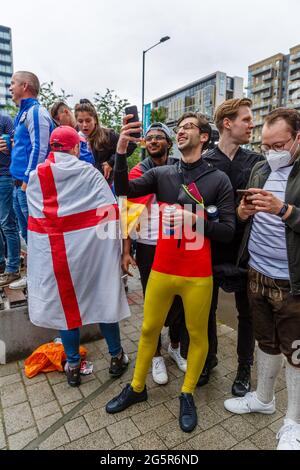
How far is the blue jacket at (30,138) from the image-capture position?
2922 mm

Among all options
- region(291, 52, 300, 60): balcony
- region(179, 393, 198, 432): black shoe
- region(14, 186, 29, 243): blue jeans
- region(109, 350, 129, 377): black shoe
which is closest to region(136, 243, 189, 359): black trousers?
region(109, 350, 129, 377): black shoe

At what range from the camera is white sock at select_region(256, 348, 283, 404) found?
2158 mm

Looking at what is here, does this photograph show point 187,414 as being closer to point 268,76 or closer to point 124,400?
point 124,400

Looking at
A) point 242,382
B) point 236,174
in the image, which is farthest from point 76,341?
point 236,174

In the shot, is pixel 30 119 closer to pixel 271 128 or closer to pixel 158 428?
pixel 271 128

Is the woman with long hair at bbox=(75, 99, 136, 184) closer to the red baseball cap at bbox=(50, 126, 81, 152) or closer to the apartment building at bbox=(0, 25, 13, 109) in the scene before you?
the red baseball cap at bbox=(50, 126, 81, 152)

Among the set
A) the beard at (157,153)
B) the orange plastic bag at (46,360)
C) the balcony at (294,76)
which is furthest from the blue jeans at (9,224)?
the balcony at (294,76)

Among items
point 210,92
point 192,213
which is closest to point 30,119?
point 192,213

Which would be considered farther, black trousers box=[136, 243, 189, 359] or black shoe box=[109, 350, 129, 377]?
black shoe box=[109, 350, 129, 377]

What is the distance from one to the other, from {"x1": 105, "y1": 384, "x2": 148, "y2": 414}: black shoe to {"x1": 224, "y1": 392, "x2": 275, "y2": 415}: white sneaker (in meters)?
0.67

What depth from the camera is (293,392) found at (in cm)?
202

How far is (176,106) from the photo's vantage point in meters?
93.8

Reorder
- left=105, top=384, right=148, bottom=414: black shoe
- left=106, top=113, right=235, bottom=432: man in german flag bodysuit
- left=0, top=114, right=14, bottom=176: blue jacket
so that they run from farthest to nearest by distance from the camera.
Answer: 1. left=0, top=114, right=14, bottom=176: blue jacket
2. left=105, top=384, right=148, bottom=414: black shoe
3. left=106, top=113, right=235, bottom=432: man in german flag bodysuit

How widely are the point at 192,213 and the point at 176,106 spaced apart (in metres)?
99.8
